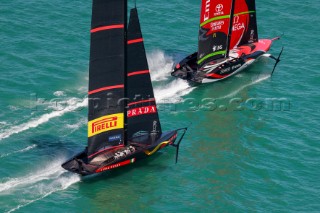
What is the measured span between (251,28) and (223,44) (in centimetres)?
536

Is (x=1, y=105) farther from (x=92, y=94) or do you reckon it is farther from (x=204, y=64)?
(x=204, y=64)

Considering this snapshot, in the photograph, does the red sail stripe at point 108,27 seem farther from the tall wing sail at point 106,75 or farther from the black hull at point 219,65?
the black hull at point 219,65

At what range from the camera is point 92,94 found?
2368 inches

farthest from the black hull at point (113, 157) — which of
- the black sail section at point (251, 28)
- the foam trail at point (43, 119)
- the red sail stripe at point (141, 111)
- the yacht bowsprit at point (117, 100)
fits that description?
the black sail section at point (251, 28)

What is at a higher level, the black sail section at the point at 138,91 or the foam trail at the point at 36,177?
the black sail section at the point at 138,91

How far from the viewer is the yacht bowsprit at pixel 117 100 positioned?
58156 mm

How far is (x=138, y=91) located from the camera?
63812 millimetres

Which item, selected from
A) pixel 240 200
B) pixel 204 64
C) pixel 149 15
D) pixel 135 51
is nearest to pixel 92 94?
pixel 135 51

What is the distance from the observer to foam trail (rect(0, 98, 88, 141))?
221 feet

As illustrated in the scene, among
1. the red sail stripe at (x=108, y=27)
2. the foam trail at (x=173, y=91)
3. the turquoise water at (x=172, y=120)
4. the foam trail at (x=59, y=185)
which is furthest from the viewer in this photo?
the foam trail at (x=173, y=91)

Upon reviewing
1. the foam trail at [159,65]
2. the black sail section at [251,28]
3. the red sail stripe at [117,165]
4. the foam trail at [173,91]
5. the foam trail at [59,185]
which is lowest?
the foam trail at [59,185]

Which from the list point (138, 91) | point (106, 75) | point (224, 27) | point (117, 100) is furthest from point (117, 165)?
point (224, 27)

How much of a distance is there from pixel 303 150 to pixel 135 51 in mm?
18774

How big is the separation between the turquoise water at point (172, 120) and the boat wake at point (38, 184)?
0.27 feet
